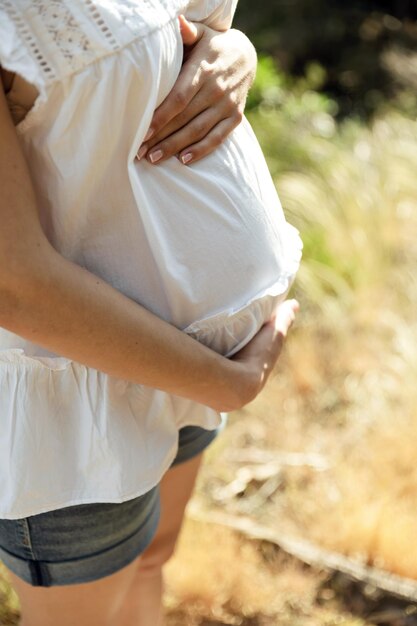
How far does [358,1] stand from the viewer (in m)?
7.90

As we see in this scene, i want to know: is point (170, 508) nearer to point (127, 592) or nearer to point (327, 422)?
point (127, 592)

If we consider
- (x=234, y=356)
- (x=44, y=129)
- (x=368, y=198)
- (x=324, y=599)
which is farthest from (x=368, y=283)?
(x=44, y=129)

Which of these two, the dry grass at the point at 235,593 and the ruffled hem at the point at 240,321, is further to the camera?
the dry grass at the point at 235,593

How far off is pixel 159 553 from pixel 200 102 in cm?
92

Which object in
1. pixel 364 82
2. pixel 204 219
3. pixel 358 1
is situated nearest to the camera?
pixel 204 219

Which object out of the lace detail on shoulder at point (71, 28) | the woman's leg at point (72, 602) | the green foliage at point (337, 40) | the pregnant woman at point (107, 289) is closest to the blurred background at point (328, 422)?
the woman's leg at point (72, 602)

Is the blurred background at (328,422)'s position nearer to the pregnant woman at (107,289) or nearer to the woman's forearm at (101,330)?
the pregnant woman at (107,289)

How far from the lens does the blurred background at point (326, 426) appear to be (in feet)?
7.48

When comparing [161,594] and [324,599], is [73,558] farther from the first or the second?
[324,599]

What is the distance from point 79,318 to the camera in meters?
1.00

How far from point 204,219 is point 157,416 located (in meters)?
0.30

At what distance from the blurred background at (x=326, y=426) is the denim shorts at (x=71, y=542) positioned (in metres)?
1.05

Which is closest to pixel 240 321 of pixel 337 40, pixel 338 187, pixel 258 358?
pixel 258 358

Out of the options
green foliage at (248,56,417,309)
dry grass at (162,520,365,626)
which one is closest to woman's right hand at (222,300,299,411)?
dry grass at (162,520,365,626)
